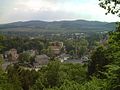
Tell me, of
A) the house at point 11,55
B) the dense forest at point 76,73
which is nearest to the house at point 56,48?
the house at point 11,55

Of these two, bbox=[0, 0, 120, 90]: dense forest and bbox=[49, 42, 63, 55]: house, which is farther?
bbox=[49, 42, 63, 55]: house

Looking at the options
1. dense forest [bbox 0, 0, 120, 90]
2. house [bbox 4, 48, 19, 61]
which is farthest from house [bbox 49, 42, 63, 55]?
dense forest [bbox 0, 0, 120, 90]

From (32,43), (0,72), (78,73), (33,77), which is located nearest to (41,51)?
(32,43)

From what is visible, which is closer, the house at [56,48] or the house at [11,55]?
the house at [11,55]

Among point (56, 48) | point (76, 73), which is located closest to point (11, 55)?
point (56, 48)

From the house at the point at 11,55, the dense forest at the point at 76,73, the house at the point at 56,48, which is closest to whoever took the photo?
the dense forest at the point at 76,73

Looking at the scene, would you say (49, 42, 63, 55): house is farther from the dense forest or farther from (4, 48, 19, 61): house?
the dense forest

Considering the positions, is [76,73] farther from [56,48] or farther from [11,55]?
[56,48]

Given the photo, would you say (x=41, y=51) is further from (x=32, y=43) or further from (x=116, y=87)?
(x=116, y=87)

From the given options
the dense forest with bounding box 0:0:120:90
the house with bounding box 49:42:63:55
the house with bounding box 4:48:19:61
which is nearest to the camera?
the dense forest with bounding box 0:0:120:90

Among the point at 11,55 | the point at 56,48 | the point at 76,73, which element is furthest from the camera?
the point at 56,48

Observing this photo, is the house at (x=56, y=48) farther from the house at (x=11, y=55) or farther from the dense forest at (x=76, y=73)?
the dense forest at (x=76, y=73)

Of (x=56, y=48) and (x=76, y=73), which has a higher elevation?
(x=76, y=73)

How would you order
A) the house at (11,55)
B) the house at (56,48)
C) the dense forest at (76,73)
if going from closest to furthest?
1. the dense forest at (76,73)
2. the house at (11,55)
3. the house at (56,48)
